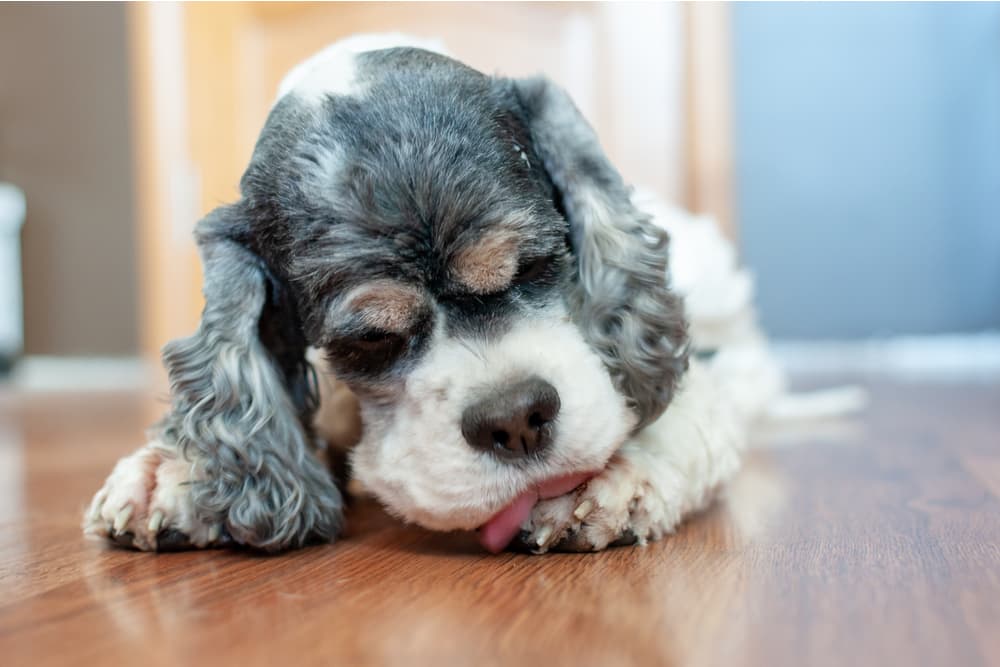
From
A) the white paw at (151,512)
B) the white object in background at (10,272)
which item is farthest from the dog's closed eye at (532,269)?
the white object in background at (10,272)

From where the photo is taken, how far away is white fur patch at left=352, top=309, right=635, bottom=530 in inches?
59.4

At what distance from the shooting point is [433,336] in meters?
1.63

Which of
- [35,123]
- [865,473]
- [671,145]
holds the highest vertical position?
[35,123]

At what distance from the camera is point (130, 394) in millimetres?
6801

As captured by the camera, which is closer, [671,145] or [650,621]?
[650,621]

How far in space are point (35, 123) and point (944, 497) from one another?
9612 millimetres

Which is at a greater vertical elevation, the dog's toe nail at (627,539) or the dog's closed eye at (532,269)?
the dog's closed eye at (532,269)

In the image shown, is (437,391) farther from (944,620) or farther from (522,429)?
(944,620)

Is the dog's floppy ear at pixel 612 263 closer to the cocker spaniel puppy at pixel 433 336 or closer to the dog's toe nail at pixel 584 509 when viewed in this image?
the cocker spaniel puppy at pixel 433 336

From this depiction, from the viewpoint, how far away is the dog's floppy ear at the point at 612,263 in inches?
67.7

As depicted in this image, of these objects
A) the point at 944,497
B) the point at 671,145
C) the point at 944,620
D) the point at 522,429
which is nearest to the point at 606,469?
the point at 522,429

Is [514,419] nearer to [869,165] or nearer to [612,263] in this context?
[612,263]

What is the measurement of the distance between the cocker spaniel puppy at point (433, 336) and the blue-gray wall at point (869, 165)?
13.0ft

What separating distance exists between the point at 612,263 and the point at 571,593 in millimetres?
669
